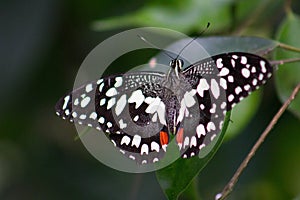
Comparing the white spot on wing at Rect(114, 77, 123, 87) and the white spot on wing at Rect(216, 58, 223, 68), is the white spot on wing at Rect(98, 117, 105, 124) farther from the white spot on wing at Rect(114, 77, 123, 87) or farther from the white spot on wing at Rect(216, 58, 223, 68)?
the white spot on wing at Rect(216, 58, 223, 68)

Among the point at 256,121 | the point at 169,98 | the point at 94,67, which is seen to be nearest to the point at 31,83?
the point at 94,67

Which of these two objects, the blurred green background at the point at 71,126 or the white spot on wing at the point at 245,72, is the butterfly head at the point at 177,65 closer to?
the white spot on wing at the point at 245,72

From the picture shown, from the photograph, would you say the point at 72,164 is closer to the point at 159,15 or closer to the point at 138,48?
the point at 138,48

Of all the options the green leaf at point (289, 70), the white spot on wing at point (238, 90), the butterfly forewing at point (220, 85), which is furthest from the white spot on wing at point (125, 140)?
the green leaf at point (289, 70)

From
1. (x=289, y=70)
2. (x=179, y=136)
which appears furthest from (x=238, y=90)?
(x=289, y=70)

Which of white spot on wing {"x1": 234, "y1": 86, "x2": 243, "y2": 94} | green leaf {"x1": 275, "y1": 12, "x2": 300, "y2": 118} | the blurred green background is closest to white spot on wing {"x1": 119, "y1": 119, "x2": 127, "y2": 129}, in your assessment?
white spot on wing {"x1": 234, "y1": 86, "x2": 243, "y2": 94}

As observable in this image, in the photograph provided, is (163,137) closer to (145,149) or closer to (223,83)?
(145,149)
